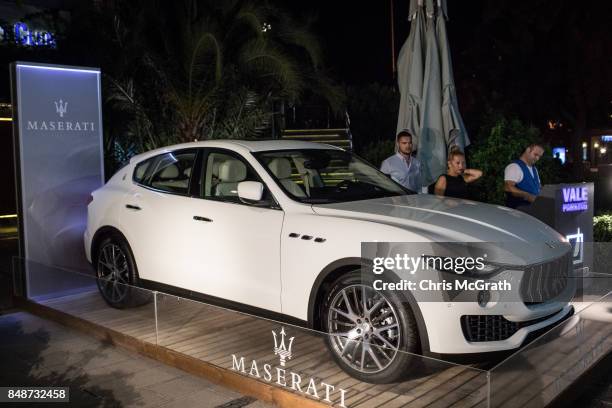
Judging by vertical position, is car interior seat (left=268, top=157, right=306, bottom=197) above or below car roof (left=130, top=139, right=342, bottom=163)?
below

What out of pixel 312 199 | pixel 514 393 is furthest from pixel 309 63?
pixel 514 393

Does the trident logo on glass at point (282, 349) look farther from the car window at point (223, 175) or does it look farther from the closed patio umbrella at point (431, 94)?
the closed patio umbrella at point (431, 94)

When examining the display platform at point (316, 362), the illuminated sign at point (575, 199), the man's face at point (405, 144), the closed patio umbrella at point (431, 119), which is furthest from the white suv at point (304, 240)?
the illuminated sign at point (575, 199)

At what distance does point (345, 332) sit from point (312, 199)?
3.84 ft

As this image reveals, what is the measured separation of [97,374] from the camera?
5.13 m

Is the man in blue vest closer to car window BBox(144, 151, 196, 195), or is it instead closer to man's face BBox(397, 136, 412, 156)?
man's face BBox(397, 136, 412, 156)

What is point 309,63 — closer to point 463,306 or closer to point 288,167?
point 288,167

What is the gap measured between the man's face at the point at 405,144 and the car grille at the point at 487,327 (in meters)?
3.51

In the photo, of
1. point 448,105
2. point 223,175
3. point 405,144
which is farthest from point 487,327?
point 448,105

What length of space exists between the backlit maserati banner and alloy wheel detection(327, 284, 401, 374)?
11.3 ft

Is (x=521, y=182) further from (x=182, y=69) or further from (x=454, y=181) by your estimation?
(x=182, y=69)

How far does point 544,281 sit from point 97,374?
11.3 ft

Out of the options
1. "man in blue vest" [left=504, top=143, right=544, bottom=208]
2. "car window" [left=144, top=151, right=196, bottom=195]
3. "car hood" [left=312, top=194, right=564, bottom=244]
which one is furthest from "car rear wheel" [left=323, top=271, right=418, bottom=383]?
"man in blue vest" [left=504, top=143, right=544, bottom=208]

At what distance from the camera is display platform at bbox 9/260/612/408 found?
3738 mm
